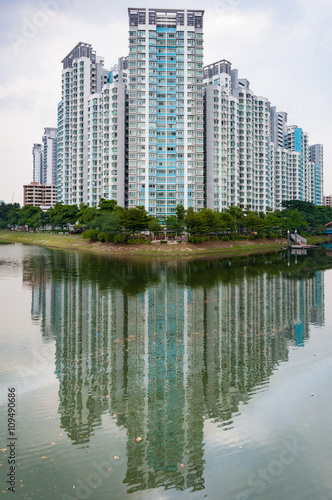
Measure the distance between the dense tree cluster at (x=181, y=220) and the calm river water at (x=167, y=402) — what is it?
64868mm

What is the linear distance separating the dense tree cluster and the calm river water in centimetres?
6487

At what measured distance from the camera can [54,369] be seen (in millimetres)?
16312

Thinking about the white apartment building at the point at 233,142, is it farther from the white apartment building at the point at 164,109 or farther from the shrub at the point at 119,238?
the shrub at the point at 119,238

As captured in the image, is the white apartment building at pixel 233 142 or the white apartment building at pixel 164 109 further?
the white apartment building at pixel 233 142

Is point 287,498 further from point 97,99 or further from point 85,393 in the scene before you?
point 97,99

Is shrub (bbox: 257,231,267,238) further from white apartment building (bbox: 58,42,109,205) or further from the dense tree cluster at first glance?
white apartment building (bbox: 58,42,109,205)

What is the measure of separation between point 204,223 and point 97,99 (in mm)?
83660

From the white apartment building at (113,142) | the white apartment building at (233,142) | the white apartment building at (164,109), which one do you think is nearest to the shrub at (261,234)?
the white apartment building at (233,142)

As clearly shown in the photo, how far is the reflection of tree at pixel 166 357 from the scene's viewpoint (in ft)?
36.5

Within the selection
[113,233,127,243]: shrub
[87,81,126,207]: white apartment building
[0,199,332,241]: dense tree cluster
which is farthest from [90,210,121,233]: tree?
[87,81,126,207]: white apartment building

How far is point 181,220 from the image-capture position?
324 ft

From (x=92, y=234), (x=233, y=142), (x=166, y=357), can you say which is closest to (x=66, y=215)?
(x=92, y=234)

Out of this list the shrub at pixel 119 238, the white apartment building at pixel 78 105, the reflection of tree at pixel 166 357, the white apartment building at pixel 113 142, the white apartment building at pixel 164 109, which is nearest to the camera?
the reflection of tree at pixel 166 357

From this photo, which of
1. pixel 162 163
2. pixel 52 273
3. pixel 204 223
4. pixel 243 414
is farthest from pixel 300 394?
pixel 162 163
